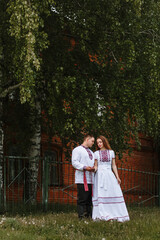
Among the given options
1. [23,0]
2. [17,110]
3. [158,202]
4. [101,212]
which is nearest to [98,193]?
[101,212]

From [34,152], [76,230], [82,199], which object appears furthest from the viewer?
[34,152]

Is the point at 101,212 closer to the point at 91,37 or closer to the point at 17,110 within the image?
the point at 91,37

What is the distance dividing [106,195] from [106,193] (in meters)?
0.04

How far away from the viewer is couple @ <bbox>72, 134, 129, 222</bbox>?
8164 millimetres

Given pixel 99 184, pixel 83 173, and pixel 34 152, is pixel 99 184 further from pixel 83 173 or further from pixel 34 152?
pixel 34 152

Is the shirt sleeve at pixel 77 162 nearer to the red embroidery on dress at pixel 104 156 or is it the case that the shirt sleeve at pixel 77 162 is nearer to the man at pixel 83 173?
the man at pixel 83 173

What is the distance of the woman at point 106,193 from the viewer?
812cm

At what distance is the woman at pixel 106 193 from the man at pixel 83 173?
15 cm

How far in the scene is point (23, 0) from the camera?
9281 millimetres

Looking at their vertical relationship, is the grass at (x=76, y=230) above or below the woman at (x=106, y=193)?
below

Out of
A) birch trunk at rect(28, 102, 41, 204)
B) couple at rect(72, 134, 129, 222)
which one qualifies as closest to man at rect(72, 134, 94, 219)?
couple at rect(72, 134, 129, 222)

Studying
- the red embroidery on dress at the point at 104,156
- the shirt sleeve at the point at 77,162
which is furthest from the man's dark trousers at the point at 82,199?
the red embroidery on dress at the point at 104,156

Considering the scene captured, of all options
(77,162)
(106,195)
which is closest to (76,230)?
(106,195)

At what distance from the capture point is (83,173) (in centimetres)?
834
